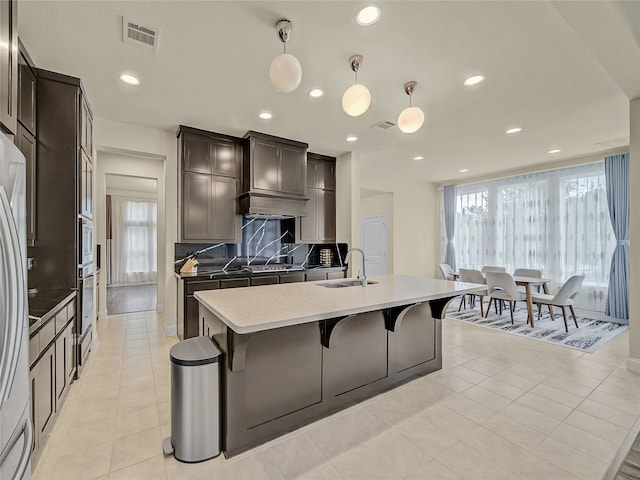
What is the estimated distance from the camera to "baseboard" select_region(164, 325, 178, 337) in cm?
418

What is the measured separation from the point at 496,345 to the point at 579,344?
41.8 inches

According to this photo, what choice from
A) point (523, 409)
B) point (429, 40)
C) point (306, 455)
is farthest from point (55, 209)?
point (523, 409)

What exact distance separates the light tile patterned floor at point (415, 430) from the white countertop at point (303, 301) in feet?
2.81

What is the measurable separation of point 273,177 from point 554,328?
470cm

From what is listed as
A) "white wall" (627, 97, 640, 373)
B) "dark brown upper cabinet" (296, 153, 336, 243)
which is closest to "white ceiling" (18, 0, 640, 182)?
"white wall" (627, 97, 640, 373)

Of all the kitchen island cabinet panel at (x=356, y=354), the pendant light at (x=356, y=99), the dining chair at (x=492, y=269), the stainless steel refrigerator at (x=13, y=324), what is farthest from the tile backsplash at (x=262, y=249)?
the stainless steel refrigerator at (x=13, y=324)

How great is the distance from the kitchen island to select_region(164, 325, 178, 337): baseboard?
6.91ft

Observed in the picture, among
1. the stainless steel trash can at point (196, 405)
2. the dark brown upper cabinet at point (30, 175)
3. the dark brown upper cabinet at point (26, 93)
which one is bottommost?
the stainless steel trash can at point (196, 405)

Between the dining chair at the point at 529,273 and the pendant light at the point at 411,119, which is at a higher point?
the pendant light at the point at 411,119

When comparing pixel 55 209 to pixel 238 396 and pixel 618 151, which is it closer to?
pixel 238 396

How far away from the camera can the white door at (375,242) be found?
7238 millimetres

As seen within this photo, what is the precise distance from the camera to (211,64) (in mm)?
2559

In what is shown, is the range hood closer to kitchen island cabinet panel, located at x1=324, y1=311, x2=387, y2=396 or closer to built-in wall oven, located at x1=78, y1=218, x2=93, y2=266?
built-in wall oven, located at x1=78, y1=218, x2=93, y2=266

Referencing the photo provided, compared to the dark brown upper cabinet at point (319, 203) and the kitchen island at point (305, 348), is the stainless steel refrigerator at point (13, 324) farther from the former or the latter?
the dark brown upper cabinet at point (319, 203)
